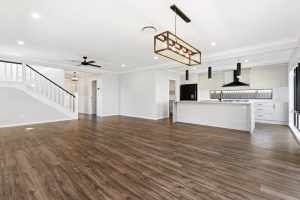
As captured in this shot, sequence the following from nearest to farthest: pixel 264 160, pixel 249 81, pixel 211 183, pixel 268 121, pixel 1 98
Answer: pixel 211 183 < pixel 264 160 < pixel 1 98 < pixel 268 121 < pixel 249 81

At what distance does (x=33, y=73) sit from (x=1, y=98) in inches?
62.2

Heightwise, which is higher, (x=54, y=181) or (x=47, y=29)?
(x=47, y=29)

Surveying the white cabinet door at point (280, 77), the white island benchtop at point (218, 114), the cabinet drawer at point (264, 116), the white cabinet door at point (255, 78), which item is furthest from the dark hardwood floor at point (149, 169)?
the white cabinet door at point (255, 78)

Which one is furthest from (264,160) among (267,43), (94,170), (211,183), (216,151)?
(267,43)

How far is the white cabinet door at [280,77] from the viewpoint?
5.91m

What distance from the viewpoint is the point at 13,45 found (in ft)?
14.0

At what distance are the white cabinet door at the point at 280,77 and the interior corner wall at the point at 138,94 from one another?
528 cm

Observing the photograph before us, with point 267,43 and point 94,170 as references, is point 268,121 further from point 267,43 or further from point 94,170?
point 94,170

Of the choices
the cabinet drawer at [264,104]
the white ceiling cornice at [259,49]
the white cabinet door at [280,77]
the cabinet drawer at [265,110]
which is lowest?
the cabinet drawer at [265,110]

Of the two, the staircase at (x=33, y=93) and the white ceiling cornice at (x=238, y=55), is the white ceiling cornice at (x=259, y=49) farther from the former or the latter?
the staircase at (x=33, y=93)

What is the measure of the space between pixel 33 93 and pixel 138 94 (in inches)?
182

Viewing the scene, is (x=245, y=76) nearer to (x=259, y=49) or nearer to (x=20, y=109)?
(x=259, y=49)

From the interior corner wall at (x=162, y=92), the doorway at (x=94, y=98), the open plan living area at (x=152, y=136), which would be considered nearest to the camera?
the open plan living area at (x=152, y=136)

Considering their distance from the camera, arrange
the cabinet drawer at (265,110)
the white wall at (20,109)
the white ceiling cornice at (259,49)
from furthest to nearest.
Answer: the cabinet drawer at (265,110) → the white wall at (20,109) → the white ceiling cornice at (259,49)
